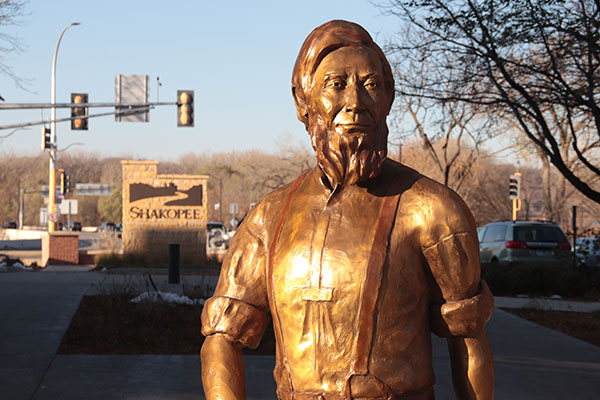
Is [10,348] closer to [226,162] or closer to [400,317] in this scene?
[400,317]

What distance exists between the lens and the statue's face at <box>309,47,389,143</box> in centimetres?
181

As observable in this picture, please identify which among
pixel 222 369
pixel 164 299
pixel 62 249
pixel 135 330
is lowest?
pixel 62 249

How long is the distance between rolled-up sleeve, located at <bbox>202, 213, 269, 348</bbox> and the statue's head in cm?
32

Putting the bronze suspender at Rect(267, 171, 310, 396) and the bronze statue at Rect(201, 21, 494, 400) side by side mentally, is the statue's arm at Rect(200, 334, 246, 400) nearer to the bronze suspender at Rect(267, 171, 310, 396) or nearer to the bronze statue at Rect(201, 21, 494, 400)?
the bronze statue at Rect(201, 21, 494, 400)

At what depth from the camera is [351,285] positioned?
5.77 feet

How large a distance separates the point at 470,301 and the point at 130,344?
7.64 metres

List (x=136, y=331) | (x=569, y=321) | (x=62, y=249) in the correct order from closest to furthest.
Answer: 1. (x=136, y=331)
2. (x=569, y=321)
3. (x=62, y=249)

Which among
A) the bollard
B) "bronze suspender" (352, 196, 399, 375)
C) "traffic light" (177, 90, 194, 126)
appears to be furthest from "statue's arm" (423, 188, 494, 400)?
"traffic light" (177, 90, 194, 126)

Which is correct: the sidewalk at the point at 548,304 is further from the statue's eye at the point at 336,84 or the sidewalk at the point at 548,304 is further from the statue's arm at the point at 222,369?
the statue's eye at the point at 336,84

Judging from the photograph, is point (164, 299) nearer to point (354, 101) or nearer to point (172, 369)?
point (172, 369)

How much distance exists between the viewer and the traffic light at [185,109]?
18438 millimetres

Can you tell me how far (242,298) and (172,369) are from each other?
6012 mm

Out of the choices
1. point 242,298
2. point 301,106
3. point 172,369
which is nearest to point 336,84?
point 301,106

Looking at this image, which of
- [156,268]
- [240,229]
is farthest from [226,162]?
[240,229]
